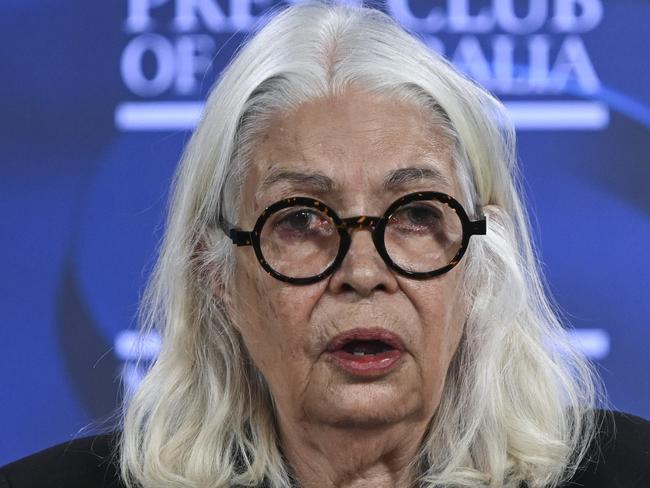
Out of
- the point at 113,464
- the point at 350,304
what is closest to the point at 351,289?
the point at 350,304

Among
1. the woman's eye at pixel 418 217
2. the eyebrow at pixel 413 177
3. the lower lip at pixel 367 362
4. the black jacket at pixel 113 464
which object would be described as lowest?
the black jacket at pixel 113 464

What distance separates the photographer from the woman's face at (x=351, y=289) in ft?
6.50

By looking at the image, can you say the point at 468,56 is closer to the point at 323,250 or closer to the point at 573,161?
the point at 573,161

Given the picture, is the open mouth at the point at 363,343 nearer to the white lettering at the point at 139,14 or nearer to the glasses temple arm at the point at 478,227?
the glasses temple arm at the point at 478,227

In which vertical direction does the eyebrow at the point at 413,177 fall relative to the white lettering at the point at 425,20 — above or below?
below

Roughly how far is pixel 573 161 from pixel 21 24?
1240 millimetres

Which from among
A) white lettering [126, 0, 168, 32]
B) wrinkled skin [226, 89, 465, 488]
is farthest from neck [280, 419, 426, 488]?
white lettering [126, 0, 168, 32]

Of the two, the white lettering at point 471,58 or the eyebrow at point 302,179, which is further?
the white lettering at point 471,58

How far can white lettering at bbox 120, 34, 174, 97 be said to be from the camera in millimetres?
2721

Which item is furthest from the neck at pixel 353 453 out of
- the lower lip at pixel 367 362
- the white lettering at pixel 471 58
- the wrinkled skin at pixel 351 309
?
the white lettering at pixel 471 58

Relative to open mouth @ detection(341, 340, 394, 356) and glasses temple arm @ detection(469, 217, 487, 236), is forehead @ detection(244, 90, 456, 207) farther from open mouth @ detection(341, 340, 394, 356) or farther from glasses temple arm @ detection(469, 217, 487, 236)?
open mouth @ detection(341, 340, 394, 356)

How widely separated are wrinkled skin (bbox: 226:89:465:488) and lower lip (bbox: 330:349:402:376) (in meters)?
0.01

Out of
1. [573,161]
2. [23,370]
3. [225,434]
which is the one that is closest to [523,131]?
[573,161]

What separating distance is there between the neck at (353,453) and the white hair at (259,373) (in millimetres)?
36
